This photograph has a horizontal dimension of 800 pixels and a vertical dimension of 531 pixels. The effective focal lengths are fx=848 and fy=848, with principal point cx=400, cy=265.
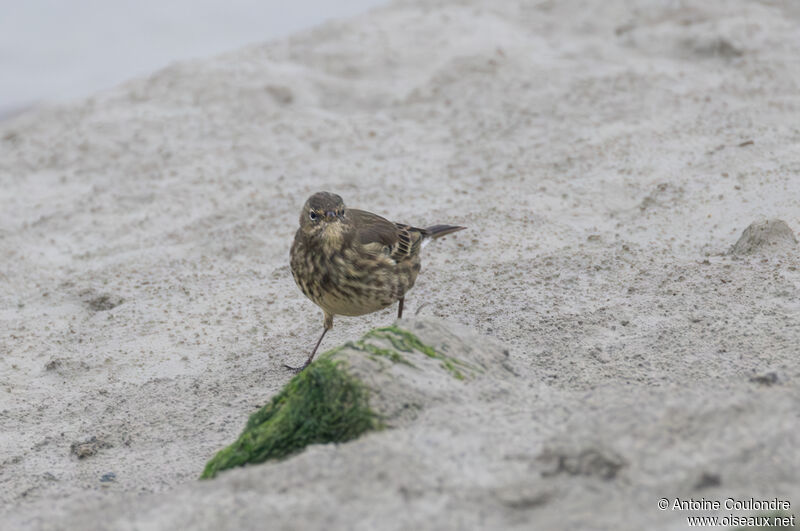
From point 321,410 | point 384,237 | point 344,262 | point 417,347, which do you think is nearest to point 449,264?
point 384,237

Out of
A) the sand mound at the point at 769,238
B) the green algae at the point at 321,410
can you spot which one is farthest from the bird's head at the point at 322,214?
the sand mound at the point at 769,238

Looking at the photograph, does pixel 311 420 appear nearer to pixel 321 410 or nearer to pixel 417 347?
pixel 321 410

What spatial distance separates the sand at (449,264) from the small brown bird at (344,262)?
0.47m

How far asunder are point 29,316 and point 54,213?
5.63 feet

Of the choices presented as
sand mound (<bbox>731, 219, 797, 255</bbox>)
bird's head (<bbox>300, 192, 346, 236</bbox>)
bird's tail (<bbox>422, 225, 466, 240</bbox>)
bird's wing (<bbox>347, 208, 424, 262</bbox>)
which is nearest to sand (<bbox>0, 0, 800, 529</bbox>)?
sand mound (<bbox>731, 219, 797, 255</bbox>)

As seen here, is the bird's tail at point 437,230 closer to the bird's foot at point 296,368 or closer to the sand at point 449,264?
the sand at point 449,264

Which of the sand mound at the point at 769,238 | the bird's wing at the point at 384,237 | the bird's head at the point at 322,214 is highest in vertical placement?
the bird's head at the point at 322,214

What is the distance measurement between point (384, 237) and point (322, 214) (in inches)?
15.0

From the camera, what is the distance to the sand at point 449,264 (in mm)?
2658

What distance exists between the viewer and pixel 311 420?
317cm

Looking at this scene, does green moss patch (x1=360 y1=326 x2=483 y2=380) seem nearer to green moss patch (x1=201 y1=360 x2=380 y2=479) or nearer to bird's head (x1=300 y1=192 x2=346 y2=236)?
green moss patch (x1=201 y1=360 x2=380 y2=479)

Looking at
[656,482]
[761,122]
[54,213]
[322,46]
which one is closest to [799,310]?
[656,482]

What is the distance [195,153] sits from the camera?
7.52 metres

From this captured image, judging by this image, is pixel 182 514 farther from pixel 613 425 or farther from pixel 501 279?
pixel 501 279
